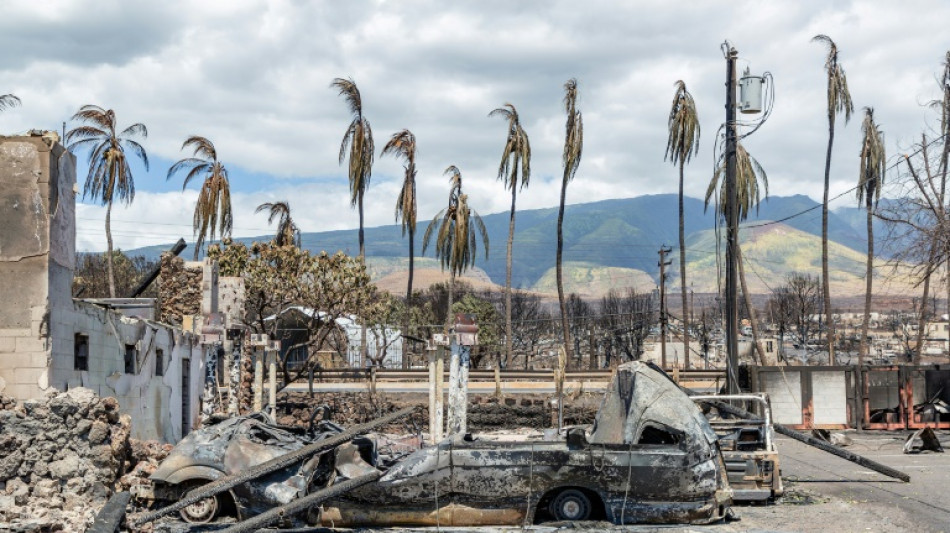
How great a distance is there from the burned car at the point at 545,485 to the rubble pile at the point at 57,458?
9.50 feet

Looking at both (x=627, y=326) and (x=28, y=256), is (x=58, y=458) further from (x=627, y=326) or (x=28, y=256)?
(x=627, y=326)

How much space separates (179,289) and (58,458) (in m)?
15.1

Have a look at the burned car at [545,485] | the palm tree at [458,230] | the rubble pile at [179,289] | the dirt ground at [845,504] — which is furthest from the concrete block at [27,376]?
the palm tree at [458,230]

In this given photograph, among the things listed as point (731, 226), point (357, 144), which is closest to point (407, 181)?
point (357, 144)

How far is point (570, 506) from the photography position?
39.4 feet

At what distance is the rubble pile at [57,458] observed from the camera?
1170 centimetres

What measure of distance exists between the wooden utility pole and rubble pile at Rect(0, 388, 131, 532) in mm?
13669

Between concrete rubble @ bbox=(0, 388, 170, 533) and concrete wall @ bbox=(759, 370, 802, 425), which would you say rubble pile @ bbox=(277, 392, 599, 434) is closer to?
concrete wall @ bbox=(759, 370, 802, 425)

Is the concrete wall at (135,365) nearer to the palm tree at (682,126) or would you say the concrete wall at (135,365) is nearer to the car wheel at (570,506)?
the car wheel at (570,506)

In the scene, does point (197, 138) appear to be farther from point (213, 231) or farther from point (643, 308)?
point (643, 308)

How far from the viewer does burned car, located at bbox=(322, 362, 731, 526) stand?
11867 millimetres

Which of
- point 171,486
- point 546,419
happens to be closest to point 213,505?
point 171,486

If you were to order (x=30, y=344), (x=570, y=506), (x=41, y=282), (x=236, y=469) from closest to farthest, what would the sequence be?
(x=570, y=506), (x=236, y=469), (x=30, y=344), (x=41, y=282)

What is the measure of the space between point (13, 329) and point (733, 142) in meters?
15.2
